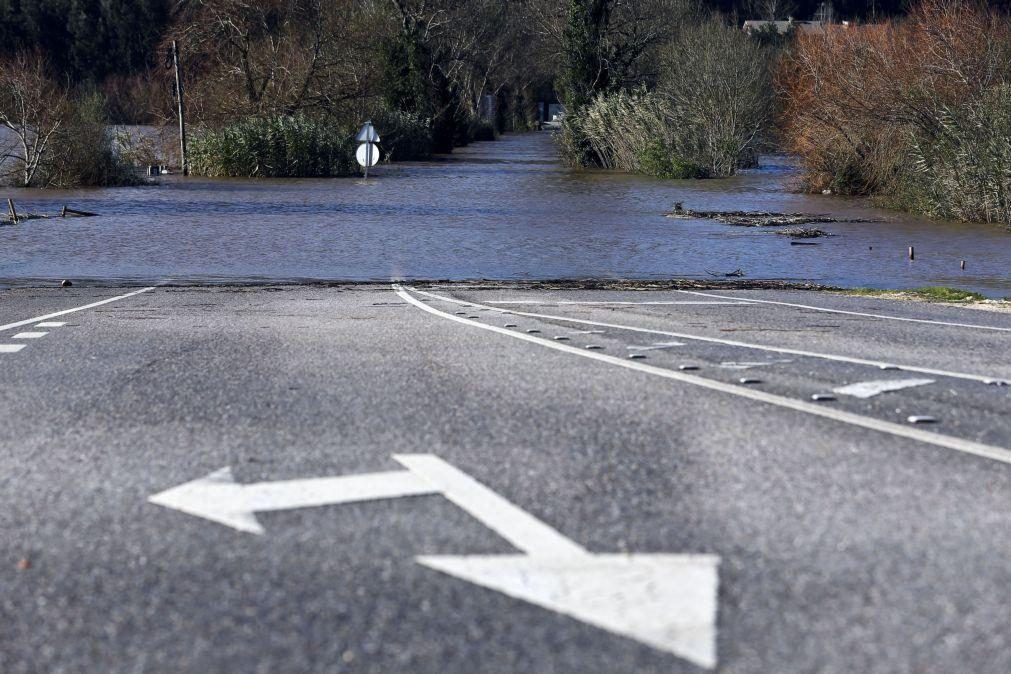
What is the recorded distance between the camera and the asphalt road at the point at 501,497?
339 cm

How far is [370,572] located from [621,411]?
2571 millimetres

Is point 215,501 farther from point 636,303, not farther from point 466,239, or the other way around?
point 466,239

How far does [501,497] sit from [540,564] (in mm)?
764

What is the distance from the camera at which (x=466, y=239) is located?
2356 centimetres

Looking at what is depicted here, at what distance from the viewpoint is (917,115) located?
29.4 m

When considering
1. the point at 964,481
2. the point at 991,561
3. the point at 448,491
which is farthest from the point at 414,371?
the point at 991,561

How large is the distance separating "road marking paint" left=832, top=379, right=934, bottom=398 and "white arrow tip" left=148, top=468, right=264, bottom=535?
126 inches

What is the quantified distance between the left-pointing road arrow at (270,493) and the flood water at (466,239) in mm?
11909

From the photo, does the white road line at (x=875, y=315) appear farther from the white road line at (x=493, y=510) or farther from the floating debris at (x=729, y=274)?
the white road line at (x=493, y=510)

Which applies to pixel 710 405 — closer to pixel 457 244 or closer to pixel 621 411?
pixel 621 411

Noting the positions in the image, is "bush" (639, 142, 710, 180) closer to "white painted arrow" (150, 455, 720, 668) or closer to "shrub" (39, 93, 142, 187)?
"shrub" (39, 93, 142, 187)

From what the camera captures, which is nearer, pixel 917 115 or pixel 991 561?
pixel 991 561

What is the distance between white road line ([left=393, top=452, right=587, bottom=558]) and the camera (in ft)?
13.4

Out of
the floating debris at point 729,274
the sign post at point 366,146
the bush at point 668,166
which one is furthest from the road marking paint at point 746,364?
the bush at point 668,166
